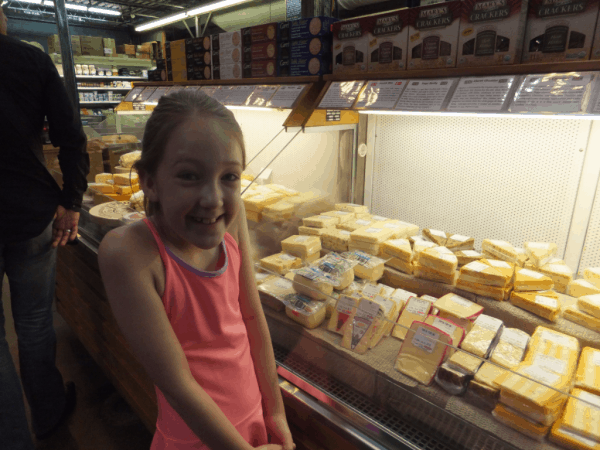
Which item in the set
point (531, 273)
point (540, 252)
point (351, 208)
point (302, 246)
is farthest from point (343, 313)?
point (351, 208)

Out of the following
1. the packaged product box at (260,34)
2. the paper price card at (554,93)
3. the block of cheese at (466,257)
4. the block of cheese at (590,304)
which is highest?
the packaged product box at (260,34)

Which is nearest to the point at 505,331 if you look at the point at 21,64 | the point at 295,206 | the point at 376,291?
the point at 376,291

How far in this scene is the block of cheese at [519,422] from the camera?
1087mm

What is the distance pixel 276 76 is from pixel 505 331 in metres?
1.63

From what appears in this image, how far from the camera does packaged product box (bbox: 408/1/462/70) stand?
4.51ft

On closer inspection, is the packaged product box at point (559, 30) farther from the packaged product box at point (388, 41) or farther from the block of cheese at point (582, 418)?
the block of cheese at point (582, 418)

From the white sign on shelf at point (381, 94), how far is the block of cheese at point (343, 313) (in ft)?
2.38

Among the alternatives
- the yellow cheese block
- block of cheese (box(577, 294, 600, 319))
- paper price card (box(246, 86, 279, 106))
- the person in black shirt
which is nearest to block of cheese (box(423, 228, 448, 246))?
the yellow cheese block

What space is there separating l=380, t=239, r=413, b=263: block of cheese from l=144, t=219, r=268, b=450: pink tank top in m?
0.99

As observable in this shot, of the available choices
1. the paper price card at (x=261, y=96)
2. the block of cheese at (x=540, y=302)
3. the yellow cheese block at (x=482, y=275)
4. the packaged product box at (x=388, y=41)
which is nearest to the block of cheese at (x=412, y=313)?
the yellow cheese block at (x=482, y=275)

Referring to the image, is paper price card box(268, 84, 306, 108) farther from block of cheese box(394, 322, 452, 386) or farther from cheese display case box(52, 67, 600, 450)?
block of cheese box(394, 322, 452, 386)

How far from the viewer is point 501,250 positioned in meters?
1.80

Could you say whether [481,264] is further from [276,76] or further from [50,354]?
[50,354]

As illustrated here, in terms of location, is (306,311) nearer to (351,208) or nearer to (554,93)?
(351,208)
